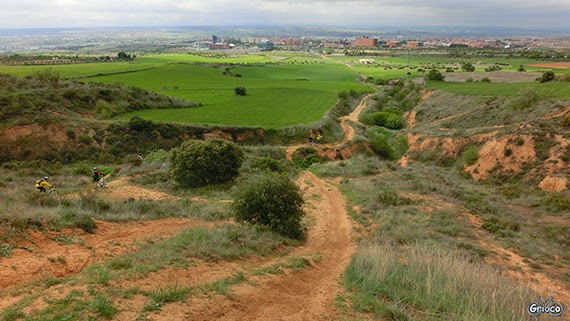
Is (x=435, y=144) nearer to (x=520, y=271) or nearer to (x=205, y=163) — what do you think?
(x=205, y=163)

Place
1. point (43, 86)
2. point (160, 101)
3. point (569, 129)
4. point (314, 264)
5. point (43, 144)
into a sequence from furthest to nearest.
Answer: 1. point (160, 101)
2. point (43, 86)
3. point (43, 144)
4. point (569, 129)
5. point (314, 264)

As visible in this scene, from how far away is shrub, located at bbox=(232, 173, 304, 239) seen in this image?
14492 mm

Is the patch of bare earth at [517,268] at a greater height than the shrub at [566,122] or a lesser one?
lesser

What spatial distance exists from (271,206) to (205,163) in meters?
10.0

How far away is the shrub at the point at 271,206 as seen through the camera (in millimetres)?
14492

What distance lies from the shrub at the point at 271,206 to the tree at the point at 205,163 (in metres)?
9.03

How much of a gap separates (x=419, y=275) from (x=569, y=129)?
88.6 feet

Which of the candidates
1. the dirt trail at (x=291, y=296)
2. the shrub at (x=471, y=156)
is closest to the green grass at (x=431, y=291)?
the dirt trail at (x=291, y=296)

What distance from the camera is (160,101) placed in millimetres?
48625

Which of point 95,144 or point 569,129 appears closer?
point 569,129

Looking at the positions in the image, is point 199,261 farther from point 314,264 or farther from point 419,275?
point 419,275

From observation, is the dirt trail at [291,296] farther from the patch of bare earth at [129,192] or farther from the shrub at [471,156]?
the shrub at [471,156]

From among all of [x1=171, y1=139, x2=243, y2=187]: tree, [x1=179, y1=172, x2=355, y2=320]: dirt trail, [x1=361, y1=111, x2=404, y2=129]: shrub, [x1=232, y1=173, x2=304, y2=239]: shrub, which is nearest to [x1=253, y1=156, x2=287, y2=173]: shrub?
[x1=171, y1=139, x2=243, y2=187]: tree

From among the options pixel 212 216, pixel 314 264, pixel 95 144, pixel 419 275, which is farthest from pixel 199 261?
pixel 95 144
